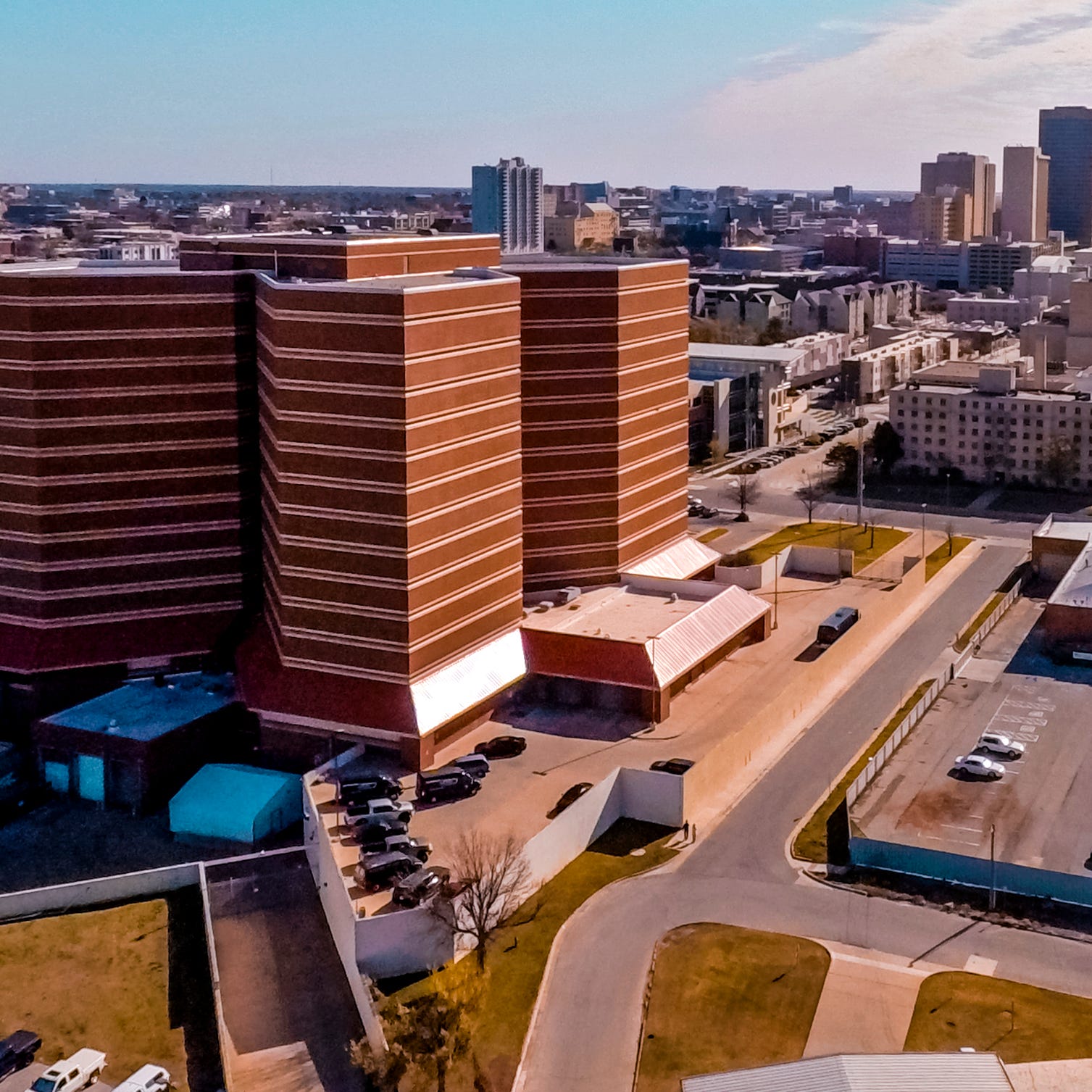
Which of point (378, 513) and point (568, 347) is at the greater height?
point (568, 347)

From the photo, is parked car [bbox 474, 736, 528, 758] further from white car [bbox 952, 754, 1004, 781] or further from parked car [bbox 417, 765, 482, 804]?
white car [bbox 952, 754, 1004, 781]

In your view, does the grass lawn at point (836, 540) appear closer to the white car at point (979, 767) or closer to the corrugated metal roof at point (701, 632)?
the corrugated metal roof at point (701, 632)

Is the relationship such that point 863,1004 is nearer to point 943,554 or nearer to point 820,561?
point 820,561

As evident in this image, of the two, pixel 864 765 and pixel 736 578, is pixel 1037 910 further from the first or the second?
pixel 736 578

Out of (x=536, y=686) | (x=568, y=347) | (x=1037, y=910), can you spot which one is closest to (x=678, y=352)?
(x=568, y=347)

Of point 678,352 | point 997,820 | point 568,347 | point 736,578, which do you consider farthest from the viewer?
point 736,578

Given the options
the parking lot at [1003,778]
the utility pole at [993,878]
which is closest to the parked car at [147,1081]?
the parking lot at [1003,778]

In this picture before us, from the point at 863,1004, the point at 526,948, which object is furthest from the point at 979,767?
the point at 526,948
